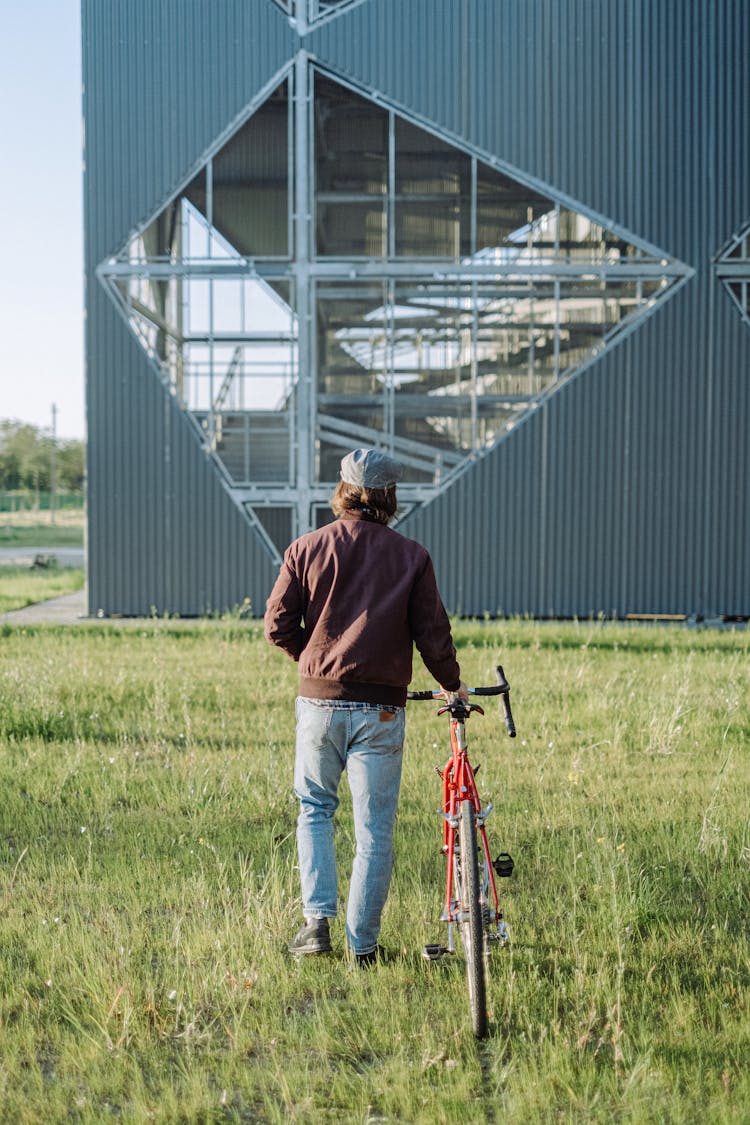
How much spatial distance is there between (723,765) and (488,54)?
1245cm

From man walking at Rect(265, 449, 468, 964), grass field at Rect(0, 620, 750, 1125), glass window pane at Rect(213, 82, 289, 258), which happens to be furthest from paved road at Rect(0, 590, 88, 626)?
man walking at Rect(265, 449, 468, 964)

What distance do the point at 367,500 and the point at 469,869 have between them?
1.40m

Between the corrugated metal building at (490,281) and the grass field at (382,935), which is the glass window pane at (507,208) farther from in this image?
the grass field at (382,935)

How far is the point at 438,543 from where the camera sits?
17.0 metres

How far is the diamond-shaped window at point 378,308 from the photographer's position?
1689cm

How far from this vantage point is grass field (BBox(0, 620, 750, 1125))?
359 centimetres

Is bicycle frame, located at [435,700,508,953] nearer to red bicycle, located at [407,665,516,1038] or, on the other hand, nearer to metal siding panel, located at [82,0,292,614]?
red bicycle, located at [407,665,516,1038]

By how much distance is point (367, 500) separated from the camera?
4469mm

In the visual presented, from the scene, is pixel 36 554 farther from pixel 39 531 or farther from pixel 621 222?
pixel 39 531

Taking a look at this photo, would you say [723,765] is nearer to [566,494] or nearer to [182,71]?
[566,494]

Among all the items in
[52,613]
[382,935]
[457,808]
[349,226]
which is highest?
[349,226]

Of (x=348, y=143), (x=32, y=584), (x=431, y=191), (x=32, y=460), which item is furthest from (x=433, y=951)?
(x=32, y=460)

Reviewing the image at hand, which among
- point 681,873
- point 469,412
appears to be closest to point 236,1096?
point 681,873

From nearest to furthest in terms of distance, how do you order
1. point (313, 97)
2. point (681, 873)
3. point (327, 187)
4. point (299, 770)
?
point (299, 770)
point (681, 873)
point (313, 97)
point (327, 187)
